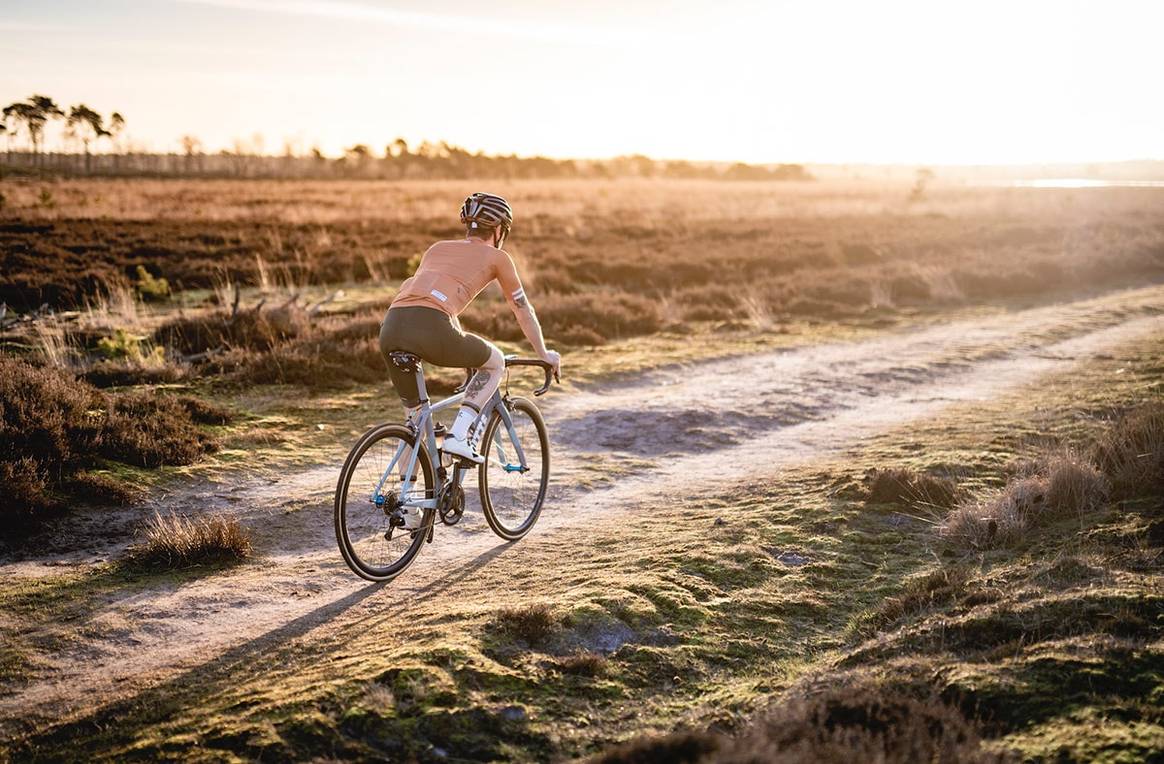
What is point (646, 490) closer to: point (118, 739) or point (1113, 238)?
point (118, 739)

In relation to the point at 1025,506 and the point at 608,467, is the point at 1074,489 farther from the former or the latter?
the point at 608,467

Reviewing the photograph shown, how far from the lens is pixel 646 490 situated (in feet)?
25.6

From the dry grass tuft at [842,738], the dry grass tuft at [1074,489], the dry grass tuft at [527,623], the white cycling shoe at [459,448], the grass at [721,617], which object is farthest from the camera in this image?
the dry grass tuft at [1074,489]

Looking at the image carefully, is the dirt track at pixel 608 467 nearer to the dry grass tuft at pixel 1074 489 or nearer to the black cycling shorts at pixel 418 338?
the black cycling shorts at pixel 418 338

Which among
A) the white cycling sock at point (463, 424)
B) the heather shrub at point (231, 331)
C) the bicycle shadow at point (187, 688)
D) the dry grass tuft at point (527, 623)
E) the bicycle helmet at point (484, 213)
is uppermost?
the bicycle helmet at point (484, 213)

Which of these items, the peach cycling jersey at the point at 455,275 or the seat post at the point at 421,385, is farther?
the seat post at the point at 421,385

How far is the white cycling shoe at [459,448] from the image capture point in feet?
18.2

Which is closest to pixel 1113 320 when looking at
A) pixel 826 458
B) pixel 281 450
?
pixel 826 458

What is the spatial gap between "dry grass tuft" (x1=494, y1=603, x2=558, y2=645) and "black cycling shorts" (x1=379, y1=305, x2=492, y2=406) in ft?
5.01

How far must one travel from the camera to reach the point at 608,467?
8.48m

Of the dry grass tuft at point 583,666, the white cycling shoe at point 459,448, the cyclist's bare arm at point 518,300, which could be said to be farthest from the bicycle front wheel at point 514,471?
the dry grass tuft at point 583,666

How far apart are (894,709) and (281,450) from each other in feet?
22.3

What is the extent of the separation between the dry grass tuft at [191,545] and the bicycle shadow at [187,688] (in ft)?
3.72

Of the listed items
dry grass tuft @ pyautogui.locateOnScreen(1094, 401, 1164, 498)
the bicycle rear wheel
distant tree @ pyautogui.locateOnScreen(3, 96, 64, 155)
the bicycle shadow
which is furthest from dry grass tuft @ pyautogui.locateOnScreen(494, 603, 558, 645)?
distant tree @ pyautogui.locateOnScreen(3, 96, 64, 155)
